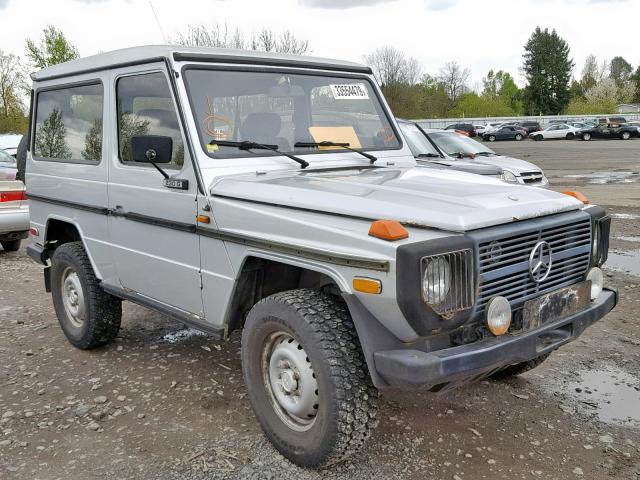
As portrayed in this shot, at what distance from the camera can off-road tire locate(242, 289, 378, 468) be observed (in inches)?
115

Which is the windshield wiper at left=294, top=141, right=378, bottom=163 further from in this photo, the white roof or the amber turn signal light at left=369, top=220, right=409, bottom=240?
the amber turn signal light at left=369, top=220, right=409, bottom=240

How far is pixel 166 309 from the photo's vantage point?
13.3 ft

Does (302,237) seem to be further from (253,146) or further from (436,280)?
(253,146)

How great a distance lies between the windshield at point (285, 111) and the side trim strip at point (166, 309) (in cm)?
99

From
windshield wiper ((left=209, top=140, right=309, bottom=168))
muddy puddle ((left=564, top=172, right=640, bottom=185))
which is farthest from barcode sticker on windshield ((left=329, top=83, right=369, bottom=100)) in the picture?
muddy puddle ((left=564, top=172, right=640, bottom=185))

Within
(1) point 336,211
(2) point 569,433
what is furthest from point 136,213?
(2) point 569,433

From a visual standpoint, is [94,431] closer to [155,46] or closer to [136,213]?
[136,213]

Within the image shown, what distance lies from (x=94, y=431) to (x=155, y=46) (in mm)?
2319

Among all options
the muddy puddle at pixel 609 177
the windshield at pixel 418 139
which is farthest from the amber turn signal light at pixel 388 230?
the muddy puddle at pixel 609 177

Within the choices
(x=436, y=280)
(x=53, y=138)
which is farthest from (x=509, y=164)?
(x=436, y=280)

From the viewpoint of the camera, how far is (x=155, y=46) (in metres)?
3.91

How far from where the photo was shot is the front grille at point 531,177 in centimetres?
976

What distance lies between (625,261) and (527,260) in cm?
519

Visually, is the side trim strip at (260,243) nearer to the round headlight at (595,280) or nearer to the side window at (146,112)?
the side window at (146,112)
